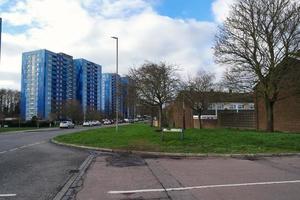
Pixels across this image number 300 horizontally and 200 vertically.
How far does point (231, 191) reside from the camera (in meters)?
9.44

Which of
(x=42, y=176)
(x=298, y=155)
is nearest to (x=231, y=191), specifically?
(x=42, y=176)

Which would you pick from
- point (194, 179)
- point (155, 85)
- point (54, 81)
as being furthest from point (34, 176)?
point (54, 81)

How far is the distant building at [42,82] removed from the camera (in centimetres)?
11688

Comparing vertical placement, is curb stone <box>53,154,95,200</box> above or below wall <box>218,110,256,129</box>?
below

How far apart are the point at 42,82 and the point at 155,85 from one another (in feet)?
256

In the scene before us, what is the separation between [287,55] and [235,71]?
14.0 feet

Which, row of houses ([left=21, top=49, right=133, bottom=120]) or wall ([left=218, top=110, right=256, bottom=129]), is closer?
wall ([left=218, top=110, right=256, bottom=129])

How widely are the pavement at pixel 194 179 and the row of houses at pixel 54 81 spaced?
9352 centimetres

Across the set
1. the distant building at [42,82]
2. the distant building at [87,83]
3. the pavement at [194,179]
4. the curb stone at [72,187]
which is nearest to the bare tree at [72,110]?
the distant building at [42,82]

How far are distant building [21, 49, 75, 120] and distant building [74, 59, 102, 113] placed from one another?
5.65m

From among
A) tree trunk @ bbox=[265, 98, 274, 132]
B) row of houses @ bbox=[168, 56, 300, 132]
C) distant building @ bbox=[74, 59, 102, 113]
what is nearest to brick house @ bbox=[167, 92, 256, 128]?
row of houses @ bbox=[168, 56, 300, 132]

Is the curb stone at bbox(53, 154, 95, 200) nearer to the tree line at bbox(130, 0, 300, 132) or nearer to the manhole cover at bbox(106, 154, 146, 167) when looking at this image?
the manhole cover at bbox(106, 154, 146, 167)

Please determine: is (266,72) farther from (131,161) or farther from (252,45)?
(131,161)

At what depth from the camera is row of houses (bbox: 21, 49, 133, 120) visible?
117 meters
